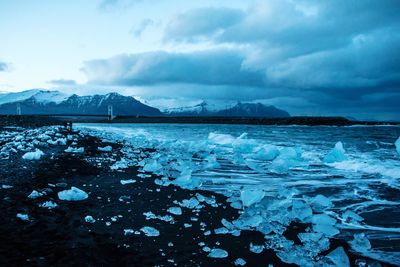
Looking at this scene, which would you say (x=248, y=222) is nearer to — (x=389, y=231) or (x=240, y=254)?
(x=240, y=254)

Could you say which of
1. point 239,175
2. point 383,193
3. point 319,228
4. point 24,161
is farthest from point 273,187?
point 24,161

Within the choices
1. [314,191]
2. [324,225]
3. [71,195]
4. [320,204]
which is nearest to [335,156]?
[314,191]

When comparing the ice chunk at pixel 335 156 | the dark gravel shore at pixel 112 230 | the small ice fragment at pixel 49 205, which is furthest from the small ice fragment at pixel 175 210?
the ice chunk at pixel 335 156

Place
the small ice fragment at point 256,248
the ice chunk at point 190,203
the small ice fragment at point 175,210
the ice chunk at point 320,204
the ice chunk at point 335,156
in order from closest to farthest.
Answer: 1. the small ice fragment at point 256,248
2. the small ice fragment at point 175,210
3. the ice chunk at point 190,203
4. the ice chunk at point 320,204
5. the ice chunk at point 335,156

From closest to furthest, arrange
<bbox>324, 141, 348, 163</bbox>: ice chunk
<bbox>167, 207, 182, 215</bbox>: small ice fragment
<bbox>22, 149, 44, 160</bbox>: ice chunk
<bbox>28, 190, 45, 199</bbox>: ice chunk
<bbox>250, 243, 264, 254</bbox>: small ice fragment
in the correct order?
<bbox>250, 243, 264, 254</bbox>: small ice fragment < <bbox>167, 207, 182, 215</bbox>: small ice fragment < <bbox>28, 190, 45, 199</bbox>: ice chunk < <bbox>22, 149, 44, 160</bbox>: ice chunk < <bbox>324, 141, 348, 163</bbox>: ice chunk

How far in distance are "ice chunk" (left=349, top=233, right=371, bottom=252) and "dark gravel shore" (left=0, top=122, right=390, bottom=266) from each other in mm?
130

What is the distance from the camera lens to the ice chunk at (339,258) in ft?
9.18

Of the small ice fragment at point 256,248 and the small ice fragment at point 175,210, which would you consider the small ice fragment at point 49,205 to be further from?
the small ice fragment at point 256,248

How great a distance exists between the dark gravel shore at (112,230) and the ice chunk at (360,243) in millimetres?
130

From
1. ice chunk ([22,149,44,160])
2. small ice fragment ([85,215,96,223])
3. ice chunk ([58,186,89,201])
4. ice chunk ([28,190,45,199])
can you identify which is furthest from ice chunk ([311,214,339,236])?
ice chunk ([22,149,44,160])

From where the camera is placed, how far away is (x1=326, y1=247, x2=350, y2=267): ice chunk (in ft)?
9.18

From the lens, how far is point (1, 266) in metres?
2.40

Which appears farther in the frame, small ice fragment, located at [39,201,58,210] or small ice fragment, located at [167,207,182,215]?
small ice fragment, located at [167,207,182,215]

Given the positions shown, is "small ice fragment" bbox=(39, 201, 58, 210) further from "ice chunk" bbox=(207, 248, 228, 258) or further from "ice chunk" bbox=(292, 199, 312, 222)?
"ice chunk" bbox=(292, 199, 312, 222)
